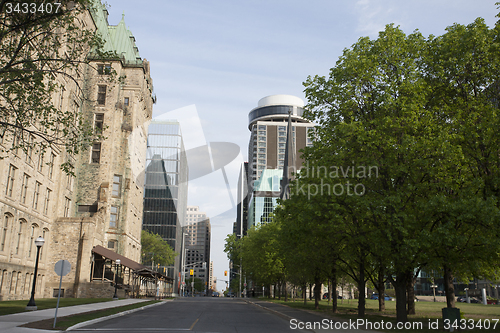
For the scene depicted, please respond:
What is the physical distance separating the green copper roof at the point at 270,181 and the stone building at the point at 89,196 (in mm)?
109718

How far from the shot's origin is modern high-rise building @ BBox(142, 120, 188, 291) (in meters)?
133

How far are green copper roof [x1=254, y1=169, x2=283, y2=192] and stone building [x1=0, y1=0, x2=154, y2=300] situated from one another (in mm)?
109718

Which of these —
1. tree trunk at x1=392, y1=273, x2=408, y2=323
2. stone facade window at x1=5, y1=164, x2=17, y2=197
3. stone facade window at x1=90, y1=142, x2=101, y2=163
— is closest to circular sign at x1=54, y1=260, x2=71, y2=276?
tree trunk at x1=392, y1=273, x2=408, y2=323

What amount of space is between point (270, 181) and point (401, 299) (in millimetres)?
163521

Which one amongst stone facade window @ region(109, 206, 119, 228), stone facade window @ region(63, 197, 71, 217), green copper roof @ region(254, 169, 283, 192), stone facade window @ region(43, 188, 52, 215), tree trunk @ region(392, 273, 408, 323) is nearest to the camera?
tree trunk @ region(392, 273, 408, 323)

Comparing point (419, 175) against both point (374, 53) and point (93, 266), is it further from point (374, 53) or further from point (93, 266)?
point (93, 266)

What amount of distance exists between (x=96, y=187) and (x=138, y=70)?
68.3ft

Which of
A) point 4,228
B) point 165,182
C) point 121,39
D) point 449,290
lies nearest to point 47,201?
point 4,228

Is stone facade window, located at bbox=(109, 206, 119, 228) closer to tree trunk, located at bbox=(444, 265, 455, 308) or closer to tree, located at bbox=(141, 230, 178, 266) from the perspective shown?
tree, located at bbox=(141, 230, 178, 266)

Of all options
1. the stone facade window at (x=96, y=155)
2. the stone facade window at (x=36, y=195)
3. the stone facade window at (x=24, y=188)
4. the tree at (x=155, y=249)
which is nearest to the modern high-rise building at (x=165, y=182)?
the tree at (x=155, y=249)

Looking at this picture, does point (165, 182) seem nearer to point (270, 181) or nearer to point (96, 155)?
point (270, 181)

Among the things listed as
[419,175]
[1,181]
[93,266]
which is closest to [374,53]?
[419,175]

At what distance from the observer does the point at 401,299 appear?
70.1 ft

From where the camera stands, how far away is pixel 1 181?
32406 mm
